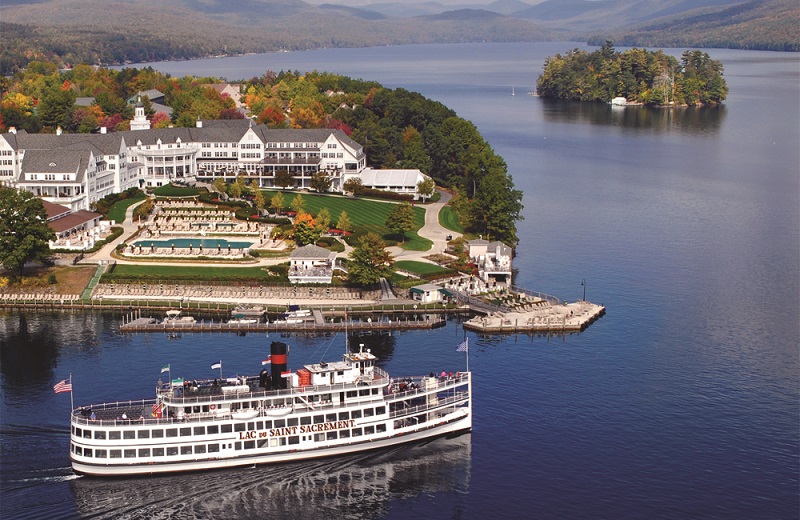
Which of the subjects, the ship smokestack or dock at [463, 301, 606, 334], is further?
dock at [463, 301, 606, 334]

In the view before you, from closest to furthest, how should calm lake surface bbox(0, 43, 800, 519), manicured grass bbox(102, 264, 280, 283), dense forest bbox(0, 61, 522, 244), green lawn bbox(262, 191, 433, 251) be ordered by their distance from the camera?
calm lake surface bbox(0, 43, 800, 519), manicured grass bbox(102, 264, 280, 283), green lawn bbox(262, 191, 433, 251), dense forest bbox(0, 61, 522, 244)

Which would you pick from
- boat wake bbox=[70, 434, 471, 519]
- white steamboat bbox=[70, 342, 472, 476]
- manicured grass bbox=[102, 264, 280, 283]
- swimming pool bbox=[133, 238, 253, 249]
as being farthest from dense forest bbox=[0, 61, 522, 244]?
boat wake bbox=[70, 434, 471, 519]

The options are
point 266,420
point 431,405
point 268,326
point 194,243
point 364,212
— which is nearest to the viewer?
point 266,420

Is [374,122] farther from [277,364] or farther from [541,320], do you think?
[277,364]

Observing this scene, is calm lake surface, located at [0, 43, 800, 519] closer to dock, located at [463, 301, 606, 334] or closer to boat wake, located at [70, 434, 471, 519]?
boat wake, located at [70, 434, 471, 519]

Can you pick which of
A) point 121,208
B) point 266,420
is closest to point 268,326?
point 266,420

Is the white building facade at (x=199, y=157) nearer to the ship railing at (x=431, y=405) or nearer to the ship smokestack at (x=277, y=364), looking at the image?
the ship smokestack at (x=277, y=364)

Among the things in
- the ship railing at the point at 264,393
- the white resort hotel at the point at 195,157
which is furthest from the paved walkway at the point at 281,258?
the ship railing at the point at 264,393
